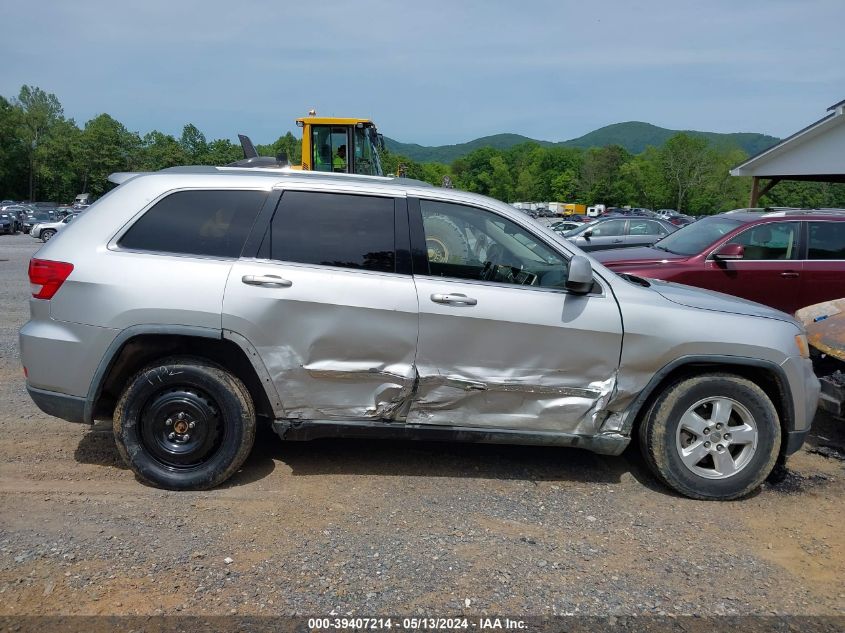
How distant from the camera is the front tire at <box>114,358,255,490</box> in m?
3.89

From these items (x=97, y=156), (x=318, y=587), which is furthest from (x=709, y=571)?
(x=97, y=156)

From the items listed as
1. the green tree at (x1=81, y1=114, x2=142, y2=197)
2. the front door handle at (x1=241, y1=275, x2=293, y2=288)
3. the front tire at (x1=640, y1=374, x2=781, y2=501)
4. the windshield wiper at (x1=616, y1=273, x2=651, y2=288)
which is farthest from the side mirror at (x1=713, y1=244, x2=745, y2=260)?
the green tree at (x1=81, y1=114, x2=142, y2=197)

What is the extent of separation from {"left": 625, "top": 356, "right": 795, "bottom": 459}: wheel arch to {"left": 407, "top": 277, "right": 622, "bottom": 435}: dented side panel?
23cm

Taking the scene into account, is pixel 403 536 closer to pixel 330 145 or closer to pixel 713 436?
pixel 713 436

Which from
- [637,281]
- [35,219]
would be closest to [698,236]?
[637,281]

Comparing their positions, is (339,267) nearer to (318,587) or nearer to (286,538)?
(286,538)

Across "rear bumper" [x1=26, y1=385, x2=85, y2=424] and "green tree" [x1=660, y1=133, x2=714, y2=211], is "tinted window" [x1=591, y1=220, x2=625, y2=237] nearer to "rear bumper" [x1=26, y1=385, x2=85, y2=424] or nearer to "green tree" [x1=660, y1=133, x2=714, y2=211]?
"rear bumper" [x1=26, y1=385, x2=85, y2=424]

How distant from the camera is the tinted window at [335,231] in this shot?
4.02 meters

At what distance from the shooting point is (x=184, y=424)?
393 cm

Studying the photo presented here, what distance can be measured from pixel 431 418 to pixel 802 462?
9.79ft

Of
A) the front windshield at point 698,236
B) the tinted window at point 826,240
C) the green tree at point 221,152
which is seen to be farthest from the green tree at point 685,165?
the tinted window at point 826,240

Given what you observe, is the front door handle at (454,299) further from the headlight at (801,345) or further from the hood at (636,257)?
the hood at (636,257)

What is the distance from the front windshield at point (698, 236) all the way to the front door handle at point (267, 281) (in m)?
5.96

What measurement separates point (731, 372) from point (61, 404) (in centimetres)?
412
